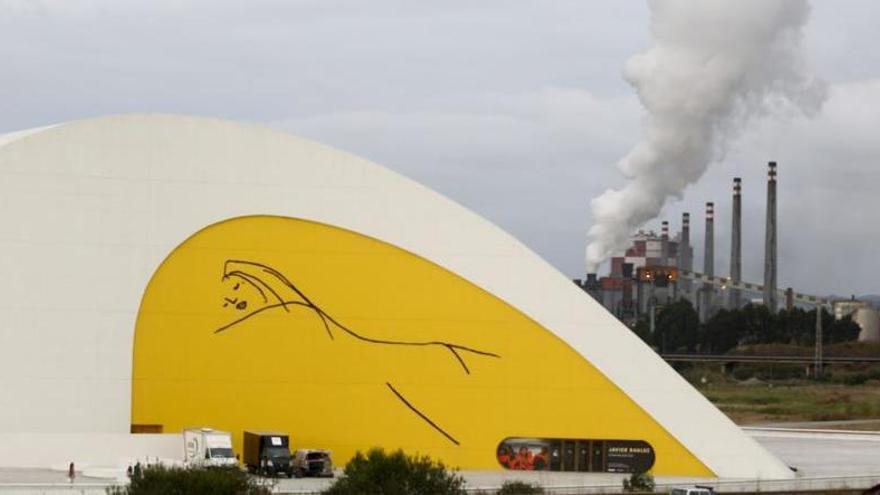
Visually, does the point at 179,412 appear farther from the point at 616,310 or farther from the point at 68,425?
the point at 616,310

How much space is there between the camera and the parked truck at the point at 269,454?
42.1m

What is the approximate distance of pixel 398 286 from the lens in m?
45.3

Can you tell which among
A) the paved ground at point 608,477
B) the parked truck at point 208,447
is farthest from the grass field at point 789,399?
the parked truck at point 208,447

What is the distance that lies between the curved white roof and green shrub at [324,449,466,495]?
1085cm

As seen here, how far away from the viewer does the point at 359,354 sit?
4506 centimetres

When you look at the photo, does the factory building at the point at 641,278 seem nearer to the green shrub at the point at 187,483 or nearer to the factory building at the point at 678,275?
the factory building at the point at 678,275

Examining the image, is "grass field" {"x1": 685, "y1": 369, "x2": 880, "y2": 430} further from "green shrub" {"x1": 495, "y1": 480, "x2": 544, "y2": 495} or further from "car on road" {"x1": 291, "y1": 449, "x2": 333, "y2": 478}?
"green shrub" {"x1": 495, "y1": 480, "x2": 544, "y2": 495}

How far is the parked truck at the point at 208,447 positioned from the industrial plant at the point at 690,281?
84556 millimetres

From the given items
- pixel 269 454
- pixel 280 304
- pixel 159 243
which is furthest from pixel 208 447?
pixel 159 243

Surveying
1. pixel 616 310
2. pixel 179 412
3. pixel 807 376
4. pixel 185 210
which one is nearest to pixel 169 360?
pixel 179 412

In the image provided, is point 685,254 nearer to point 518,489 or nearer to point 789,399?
point 789,399

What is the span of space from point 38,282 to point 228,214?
5.39m

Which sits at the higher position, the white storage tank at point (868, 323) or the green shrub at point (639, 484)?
the white storage tank at point (868, 323)

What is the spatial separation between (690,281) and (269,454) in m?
144
